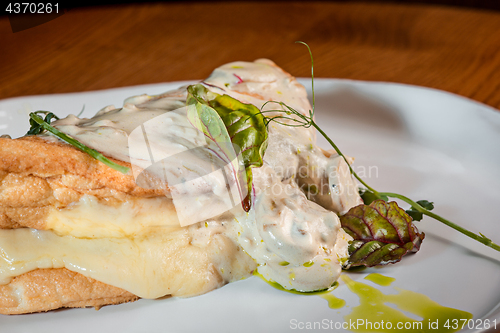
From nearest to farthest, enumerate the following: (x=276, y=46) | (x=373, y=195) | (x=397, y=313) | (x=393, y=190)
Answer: (x=397, y=313) < (x=373, y=195) < (x=393, y=190) < (x=276, y=46)

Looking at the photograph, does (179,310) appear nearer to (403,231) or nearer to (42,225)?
(42,225)

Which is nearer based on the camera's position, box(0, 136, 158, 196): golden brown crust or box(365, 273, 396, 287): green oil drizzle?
box(0, 136, 158, 196): golden brown crust

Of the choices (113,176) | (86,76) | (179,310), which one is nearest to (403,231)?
(179,310)

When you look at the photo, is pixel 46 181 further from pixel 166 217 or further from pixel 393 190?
pixel 393 190

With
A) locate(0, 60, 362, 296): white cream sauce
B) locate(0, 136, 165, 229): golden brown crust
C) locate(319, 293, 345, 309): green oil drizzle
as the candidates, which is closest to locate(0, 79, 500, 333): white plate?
locate(319, 293, 345, 309): green oil drizzle

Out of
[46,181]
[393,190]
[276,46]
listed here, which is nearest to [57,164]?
[46,181]

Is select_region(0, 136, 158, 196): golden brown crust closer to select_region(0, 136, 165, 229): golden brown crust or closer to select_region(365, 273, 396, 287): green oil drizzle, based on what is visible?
select_region(0, 136, 165, 229): golden brown crust
